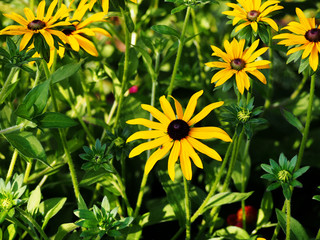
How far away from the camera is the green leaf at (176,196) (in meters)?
1.10

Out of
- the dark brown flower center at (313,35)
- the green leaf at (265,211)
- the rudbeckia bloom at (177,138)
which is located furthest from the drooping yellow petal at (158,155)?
the green leaf at (265,211)

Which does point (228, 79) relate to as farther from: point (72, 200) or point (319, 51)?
point (72, 200)

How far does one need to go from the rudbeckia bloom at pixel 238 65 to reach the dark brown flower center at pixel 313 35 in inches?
3.7

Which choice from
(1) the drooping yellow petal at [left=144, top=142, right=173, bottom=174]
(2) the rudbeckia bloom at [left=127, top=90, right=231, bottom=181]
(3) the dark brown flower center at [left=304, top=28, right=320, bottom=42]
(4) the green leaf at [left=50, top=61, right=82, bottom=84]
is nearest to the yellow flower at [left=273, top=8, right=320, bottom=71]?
(3) the dark brown flower center at [left=304, top=28, right=320, bottom=42]

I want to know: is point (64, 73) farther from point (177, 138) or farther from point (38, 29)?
point (177, 138)

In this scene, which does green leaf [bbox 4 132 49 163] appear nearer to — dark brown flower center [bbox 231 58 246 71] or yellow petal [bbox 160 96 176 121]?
yellow petal [bbox 160 96 176 121]

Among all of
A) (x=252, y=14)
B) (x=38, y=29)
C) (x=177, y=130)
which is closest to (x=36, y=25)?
(x=38, y=29)

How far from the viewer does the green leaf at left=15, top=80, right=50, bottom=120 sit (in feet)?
2.77

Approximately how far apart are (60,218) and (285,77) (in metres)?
1.12

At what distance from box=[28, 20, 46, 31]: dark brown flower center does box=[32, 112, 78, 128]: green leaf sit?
0.18 metres

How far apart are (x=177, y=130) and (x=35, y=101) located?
310mm

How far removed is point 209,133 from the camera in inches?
31.6

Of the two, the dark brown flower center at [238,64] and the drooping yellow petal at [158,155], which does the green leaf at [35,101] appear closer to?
the drooping yellow petal at [158,155]

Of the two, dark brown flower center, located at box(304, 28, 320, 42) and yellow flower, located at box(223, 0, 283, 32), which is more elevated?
yellow flower, located at box(223, 0, 283, 32)
